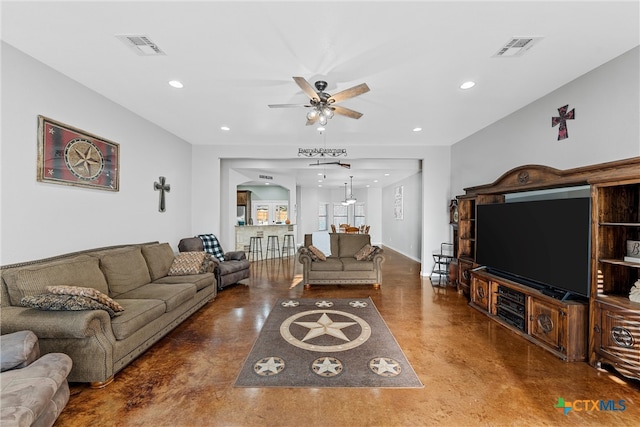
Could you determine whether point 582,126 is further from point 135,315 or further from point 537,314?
point 135,315

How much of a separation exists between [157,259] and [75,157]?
165cm

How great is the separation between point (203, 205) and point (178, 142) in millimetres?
1405

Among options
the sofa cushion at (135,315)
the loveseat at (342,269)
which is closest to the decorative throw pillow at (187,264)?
the sofa cushion at (135,315)

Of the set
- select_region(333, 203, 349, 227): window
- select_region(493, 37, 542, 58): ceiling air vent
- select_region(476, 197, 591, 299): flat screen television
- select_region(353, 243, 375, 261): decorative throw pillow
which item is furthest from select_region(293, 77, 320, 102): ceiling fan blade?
select_region(333, 203, 349, 227): window

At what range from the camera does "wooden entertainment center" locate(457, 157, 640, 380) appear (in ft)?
7.34

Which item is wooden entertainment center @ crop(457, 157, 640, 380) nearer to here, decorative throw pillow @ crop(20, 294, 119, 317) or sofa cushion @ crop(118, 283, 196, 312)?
sofa cushion @ crop(118, 283, 196, 312)

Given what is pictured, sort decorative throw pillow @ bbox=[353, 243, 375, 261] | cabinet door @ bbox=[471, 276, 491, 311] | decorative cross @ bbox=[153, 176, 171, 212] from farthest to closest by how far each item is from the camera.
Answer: decorative throw pillow @ bbox=[353, 243, 375, 261] → decorative cross @ bbox=[153, 176, 171, 212] → cabinet door @ bbox=[471, 276, 491, 311]

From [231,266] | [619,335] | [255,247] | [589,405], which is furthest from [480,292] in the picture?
[255,247]

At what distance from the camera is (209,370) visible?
2.44 m

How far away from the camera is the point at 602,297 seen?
95.8 inches

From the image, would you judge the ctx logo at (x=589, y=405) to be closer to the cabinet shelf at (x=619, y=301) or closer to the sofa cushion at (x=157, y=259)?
the cabinet shelf at (x=619, y=301)

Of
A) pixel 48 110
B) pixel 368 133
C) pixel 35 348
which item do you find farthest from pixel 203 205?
pixel 35 348

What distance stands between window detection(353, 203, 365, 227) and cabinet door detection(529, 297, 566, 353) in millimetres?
9329

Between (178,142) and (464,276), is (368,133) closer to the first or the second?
(464,276)
